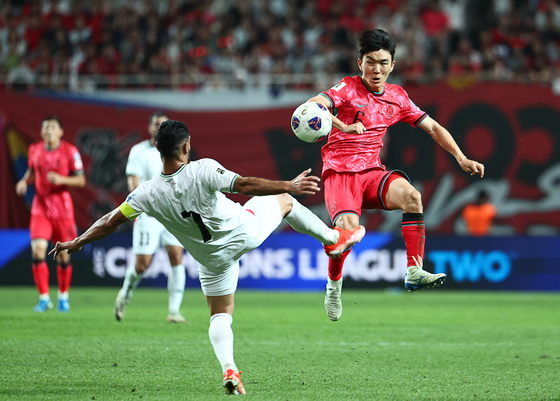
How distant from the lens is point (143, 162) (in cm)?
955

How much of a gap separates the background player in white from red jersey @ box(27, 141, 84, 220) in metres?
1.83

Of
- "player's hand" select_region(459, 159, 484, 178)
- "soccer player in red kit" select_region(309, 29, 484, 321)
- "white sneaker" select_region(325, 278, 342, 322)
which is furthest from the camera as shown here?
"white sneaker" select_region(325, 278, 342, 322)

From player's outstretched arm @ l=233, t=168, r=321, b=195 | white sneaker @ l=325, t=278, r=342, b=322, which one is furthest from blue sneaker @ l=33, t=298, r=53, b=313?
player's outstretched arm @ l=233, t=168, r=321, b=195

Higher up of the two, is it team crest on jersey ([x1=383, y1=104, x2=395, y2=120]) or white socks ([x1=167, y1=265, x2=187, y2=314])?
team crest on jersey ([x1=383, y1=104, x2=395, y2=120])

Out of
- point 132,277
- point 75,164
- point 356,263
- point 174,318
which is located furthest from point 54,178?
point 356,263

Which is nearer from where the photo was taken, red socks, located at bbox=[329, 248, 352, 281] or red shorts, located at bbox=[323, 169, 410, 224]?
red shorts, located at bbox=[323, 169, 410, 224]

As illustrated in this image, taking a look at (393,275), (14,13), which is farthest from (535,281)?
(14,13)

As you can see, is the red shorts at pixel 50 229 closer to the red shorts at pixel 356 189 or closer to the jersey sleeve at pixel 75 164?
the jersey sleeve at pixel 75 164

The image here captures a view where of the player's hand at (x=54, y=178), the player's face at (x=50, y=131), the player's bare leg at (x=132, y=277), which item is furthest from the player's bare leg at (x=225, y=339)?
the player's face at (x=50, y=131)

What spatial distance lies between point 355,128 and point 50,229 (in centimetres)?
628

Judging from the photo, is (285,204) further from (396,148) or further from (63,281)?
(396,148)

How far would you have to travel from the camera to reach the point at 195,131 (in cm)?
1647

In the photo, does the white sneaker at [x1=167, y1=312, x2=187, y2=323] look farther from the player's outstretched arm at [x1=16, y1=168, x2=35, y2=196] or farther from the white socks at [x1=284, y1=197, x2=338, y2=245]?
the white socks at [x1=284, y1=197, x2=338, y2=245]

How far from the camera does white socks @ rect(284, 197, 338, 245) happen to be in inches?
234
